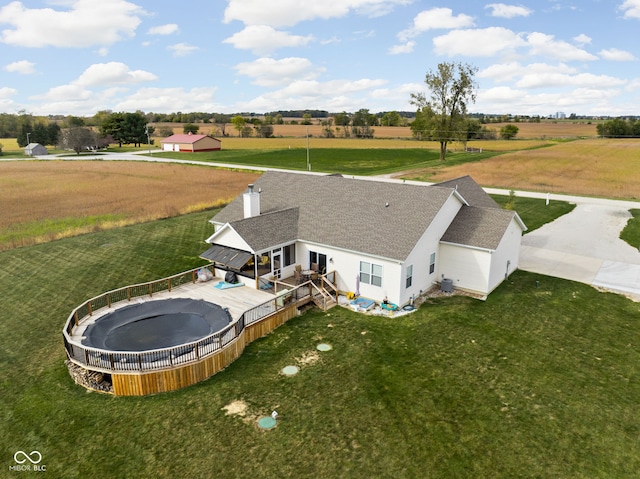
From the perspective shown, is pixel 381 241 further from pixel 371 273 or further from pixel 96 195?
pixel 96 195

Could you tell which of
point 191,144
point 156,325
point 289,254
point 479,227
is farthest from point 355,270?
point 191,144

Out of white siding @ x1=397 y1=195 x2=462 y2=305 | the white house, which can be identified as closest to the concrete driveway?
the white house

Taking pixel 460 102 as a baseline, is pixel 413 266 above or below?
below

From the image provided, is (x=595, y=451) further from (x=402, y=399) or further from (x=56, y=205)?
(x=56, y=205)

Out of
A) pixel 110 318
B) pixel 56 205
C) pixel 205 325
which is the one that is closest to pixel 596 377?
pixel 205 325

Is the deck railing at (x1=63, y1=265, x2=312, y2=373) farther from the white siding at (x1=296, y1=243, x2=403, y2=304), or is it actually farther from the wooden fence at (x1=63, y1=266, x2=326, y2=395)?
the white siding at (x1=296, y1=243, x2=403, y2=304)

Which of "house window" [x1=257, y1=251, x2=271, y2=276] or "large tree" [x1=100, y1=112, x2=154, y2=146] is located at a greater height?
"large tree" [x1=100, y1=112, x2=154, y2=146]

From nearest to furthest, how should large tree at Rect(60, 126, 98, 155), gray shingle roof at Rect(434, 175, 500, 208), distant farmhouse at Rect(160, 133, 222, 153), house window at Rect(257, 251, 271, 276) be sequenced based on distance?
house window at Rect(257, 251, 271, 276) < gray shingle roof at Rect(434, 175, 500, 208) < distant farmhouse at Rect(160, 133, 222, 153) < large tree at Rect(60, 126, 98, 155)
